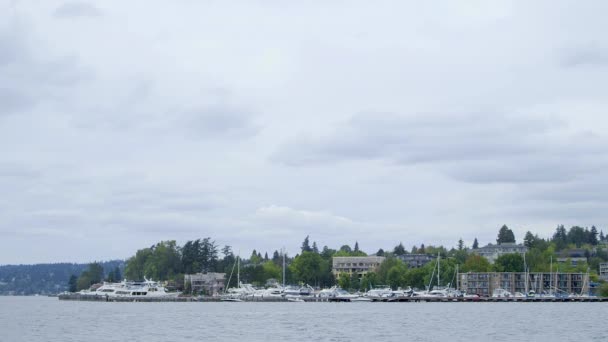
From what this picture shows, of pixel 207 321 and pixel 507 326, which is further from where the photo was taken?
Result: pixel 207 321

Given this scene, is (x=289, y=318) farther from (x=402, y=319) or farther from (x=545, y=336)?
(x=545, y=336)

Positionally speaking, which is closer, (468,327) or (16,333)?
(16,333)

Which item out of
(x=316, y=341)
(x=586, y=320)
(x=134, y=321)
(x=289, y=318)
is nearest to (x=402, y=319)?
(x=289, y=318)

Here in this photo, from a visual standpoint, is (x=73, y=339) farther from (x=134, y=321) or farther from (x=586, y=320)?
(x=586, y=320)

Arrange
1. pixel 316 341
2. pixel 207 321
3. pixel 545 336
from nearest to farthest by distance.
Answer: pixel 316 341
pixel 545 336
pixel 207 321

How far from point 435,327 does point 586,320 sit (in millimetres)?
29250

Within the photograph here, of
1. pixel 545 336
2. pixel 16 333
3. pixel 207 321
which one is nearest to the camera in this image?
pixel 545 336

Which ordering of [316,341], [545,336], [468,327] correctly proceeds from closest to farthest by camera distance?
[316,341]
[545,336]
[468,327]

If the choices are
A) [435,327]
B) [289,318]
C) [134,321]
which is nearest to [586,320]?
[435,327]

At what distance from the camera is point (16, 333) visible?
10175cm

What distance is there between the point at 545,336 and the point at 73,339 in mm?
46315

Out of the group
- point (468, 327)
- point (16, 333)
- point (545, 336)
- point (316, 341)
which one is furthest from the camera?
point (468, 327)

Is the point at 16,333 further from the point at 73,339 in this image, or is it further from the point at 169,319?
the point at 169,319

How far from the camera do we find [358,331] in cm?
10006
